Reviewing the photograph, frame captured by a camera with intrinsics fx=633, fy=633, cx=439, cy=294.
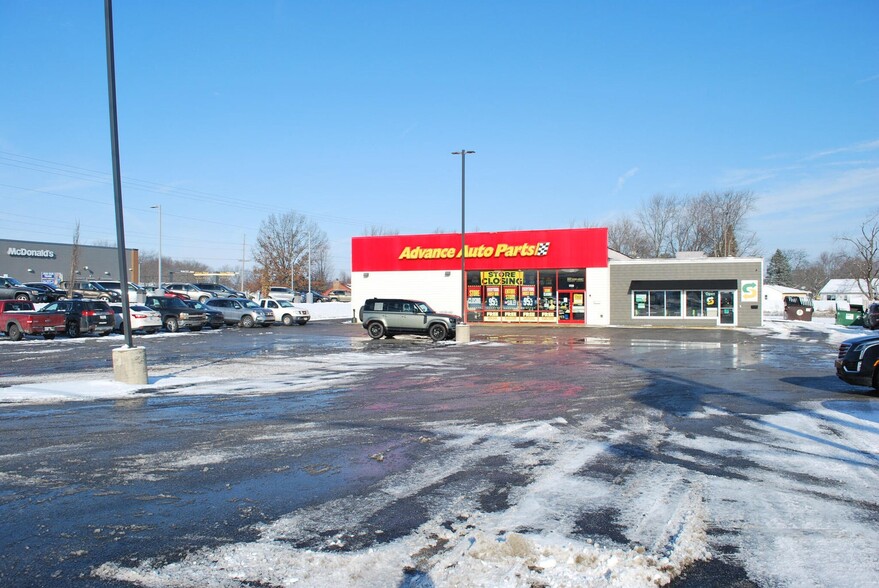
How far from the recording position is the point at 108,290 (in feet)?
157

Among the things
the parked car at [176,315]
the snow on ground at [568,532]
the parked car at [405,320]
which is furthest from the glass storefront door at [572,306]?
the snow on ground at [568,532]

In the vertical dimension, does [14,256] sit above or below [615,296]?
above

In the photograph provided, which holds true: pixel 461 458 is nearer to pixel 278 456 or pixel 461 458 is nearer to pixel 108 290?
pixel 278 456

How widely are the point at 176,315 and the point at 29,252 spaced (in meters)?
50.0

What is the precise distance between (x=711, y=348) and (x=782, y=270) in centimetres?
10172

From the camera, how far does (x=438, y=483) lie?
19.7 feet

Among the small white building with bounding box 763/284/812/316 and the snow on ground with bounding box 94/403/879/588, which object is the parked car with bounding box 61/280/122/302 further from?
the small white building with bounding box 763/284/812/316

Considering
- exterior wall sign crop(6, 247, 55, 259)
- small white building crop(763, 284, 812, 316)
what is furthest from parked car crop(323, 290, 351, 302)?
small white building crop(763, 284, 812, 316)

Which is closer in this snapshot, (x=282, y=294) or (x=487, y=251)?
(x=487, y=251)

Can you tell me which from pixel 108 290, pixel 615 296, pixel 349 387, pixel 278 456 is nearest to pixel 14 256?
pixel 108 290

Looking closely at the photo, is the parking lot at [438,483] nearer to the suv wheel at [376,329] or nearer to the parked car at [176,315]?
the suv wheel at [376,329]

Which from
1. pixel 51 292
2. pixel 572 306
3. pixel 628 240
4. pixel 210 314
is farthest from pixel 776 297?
pixel 51 292

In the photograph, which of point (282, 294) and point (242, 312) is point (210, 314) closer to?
point (242, 312)

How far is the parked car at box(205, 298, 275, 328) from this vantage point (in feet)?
124
